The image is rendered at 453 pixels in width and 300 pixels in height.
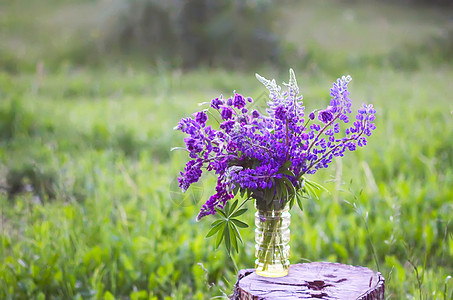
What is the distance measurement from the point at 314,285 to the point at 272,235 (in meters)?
0.25

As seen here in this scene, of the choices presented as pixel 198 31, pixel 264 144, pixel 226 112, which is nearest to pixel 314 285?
pixel 264 144

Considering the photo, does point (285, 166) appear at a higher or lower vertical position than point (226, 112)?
lower

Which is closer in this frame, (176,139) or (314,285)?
(314,285)

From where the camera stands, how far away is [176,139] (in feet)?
17.0

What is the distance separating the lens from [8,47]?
38.8 feet

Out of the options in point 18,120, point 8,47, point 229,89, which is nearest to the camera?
point 18,120

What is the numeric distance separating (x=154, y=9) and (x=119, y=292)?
32.3ft

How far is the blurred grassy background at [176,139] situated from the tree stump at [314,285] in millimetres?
136

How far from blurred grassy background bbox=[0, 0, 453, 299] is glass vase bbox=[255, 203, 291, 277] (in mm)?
229

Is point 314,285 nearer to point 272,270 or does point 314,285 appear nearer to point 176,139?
point 272,270

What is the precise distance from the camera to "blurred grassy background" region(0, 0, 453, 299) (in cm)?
324

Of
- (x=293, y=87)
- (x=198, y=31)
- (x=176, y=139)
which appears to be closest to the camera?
(x=293, y=87)

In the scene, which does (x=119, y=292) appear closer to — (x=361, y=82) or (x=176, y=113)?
(x=176, y=113)

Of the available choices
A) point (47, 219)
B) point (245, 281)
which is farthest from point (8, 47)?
Result: point (245, 281)
